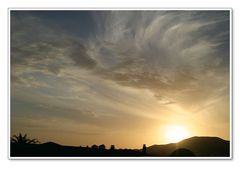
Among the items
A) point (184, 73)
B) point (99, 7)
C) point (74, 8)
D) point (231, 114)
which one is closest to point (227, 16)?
point (184, 73)

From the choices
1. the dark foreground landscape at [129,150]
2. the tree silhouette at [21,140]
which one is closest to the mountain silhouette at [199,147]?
the dark foreground landscape at [129,150]

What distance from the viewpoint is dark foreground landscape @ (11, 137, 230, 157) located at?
11.2 ft

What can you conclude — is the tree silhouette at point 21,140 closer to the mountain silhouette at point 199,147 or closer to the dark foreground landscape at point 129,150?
the dark foreground landscape at point 129,150

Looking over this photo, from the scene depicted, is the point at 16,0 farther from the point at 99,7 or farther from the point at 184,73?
the point at 184,73

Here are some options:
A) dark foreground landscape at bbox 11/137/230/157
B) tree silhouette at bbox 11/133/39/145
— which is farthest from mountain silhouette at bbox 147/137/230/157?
tree silhouette at bbox 11/133/39/145

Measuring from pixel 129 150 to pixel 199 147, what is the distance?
2.09ft

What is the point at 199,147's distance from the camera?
11.2ft

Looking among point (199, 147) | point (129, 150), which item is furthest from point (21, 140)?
point (199, 147)

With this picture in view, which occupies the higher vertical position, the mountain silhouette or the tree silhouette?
the tree silhouette

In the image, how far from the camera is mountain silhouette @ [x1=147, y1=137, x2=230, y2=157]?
3412 millimetres

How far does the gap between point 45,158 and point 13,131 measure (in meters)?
0.38

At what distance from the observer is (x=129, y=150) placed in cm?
345

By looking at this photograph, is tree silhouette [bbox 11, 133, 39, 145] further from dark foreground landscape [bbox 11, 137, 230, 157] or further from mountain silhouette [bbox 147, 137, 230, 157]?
mountain silhouette [bbox 147, 137, 230, 157]

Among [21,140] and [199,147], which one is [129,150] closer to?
[199,147]
